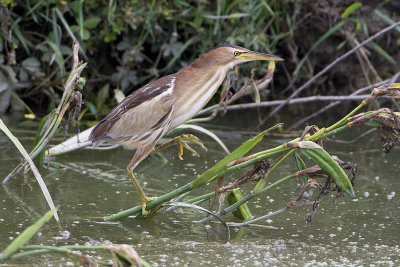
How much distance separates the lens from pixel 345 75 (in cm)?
501

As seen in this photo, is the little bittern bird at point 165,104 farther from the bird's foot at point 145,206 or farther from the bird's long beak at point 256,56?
the bird's foot at point 145,206

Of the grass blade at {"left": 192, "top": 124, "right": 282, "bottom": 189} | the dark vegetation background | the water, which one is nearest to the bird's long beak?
the grass blade at {"left": 192, "top": 124, "right": 282, "bottom": 189}

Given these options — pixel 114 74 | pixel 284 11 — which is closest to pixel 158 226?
pixel 114 74

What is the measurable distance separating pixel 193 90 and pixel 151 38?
1.87 metres

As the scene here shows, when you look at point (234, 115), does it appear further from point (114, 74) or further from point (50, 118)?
point (50, 118)

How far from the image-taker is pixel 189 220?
8.82 ft

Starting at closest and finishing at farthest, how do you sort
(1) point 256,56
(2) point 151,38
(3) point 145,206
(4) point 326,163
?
(4) point 326,163 < (3) point 145,206 < (1) point 256,56 < (2) point 151,38

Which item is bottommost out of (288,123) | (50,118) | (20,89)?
(288,123)

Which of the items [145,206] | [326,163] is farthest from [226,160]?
[145,206]

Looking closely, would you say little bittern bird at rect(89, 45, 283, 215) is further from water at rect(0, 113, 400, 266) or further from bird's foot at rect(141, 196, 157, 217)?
water at rect(0, 113, 400, 266)

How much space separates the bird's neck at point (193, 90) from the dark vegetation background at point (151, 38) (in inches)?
52.5

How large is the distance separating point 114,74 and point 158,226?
Answer: 1979 mm

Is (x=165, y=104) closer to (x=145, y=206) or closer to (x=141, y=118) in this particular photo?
(x=141, y=118)

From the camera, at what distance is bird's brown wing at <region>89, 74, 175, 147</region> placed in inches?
105
